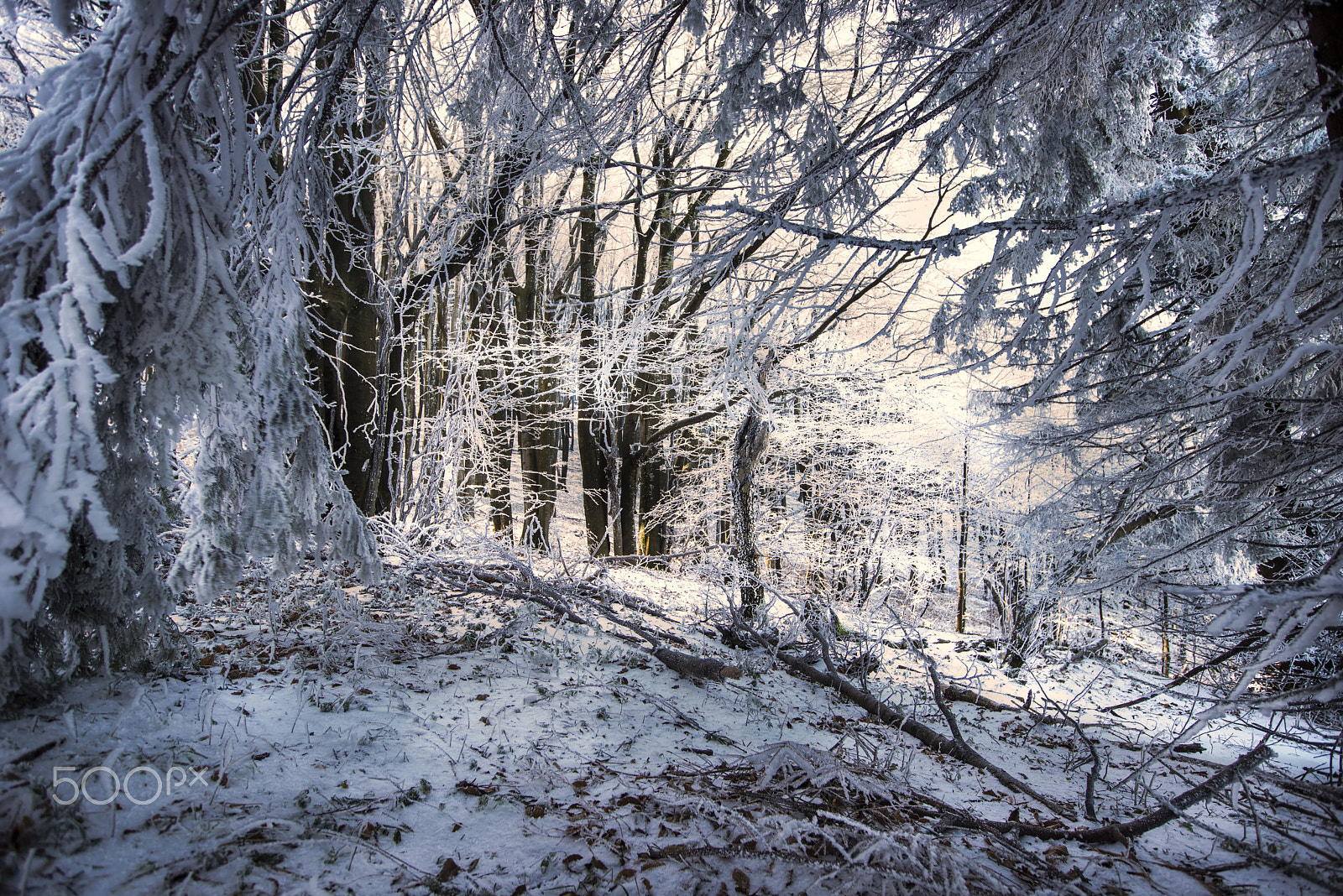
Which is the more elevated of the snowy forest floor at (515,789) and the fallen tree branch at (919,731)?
the snowy forest floor at (515,789)

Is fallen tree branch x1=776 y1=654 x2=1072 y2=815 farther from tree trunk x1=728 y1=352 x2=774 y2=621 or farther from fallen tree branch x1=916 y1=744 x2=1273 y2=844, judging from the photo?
tree trunk x1=728 y1=352 x2=774 y2=621

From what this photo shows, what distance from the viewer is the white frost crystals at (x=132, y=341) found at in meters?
1.19

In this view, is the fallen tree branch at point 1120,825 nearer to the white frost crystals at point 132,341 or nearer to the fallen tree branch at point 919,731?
the fallen tree branch at point 919,731

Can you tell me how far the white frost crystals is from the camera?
3.90 feet

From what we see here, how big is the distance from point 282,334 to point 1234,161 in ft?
13.5

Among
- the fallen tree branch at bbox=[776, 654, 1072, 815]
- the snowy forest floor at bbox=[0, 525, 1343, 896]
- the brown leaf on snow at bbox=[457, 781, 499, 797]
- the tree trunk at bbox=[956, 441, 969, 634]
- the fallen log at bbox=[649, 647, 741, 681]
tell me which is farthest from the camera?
the tree trunk at bbox=[956, 441, 969, 634]

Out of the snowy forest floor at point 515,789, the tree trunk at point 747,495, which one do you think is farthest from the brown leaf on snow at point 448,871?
the tree trunk at point 747,495

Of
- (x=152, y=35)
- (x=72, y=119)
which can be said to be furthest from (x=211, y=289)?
(x=152, y=35)

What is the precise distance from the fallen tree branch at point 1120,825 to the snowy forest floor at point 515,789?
40 mm

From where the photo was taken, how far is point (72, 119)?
141cm

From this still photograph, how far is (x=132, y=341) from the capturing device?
1575 millimetres

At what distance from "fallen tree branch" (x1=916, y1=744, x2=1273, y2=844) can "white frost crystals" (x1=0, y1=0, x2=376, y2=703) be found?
2.84 metres


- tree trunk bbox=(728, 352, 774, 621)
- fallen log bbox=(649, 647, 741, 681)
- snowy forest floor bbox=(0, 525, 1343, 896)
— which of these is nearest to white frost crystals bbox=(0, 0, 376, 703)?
snowy forest floor bbox=(0, 525, 1343, 896)

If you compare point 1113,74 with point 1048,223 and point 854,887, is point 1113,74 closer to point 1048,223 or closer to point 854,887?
point 1048,223
